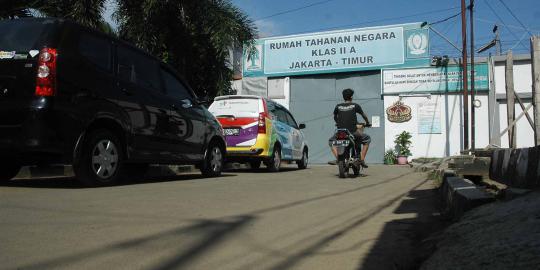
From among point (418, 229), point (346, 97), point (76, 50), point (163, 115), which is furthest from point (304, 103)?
point (418, 229)

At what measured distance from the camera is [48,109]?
520cm

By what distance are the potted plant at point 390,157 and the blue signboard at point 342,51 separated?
372cm

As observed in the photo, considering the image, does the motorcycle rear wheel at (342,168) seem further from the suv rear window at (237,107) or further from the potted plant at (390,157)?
the potted plant at (390,157)

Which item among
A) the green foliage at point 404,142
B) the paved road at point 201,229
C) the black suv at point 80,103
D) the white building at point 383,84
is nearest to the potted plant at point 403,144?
the green foliage at point 404,142

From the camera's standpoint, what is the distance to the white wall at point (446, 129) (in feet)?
65.7

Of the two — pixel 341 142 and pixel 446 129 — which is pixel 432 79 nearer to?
pixel 446 129

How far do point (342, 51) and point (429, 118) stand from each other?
16.0 feet

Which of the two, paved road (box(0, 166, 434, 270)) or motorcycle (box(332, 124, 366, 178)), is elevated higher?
motorcycle (box(332, 124, 366, 178))

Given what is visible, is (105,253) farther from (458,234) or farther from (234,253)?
(458,234)

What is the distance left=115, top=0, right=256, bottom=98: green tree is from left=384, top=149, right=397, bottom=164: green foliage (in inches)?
345

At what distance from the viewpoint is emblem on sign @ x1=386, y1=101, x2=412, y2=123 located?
20.8m

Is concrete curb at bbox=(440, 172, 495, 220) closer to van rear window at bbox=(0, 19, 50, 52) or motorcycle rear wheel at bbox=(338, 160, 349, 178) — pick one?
van rear window at bbox=(0, 19, 50, 52)

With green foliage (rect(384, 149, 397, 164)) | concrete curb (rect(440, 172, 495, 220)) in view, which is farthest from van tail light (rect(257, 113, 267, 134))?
green foliage (rect(384, 149, 397, 164))

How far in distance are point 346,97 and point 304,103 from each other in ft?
43.5
